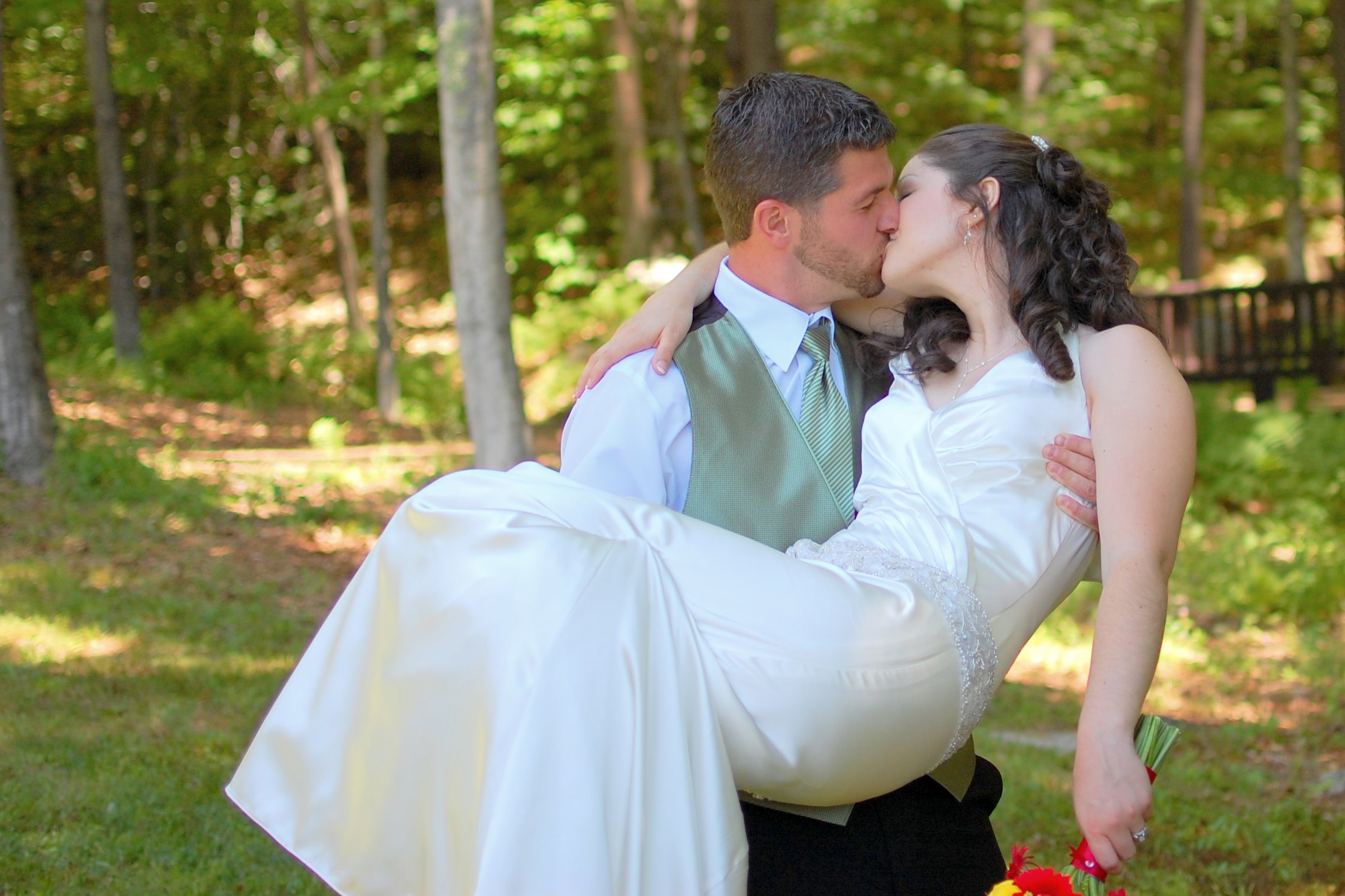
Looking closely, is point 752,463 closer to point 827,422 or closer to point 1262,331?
point 827,422

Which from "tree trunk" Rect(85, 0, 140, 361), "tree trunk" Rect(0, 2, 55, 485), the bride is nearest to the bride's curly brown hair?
the bride

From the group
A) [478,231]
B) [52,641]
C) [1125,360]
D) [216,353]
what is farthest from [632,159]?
[1125,360]

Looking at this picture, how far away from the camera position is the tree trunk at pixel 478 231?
8.33 meters

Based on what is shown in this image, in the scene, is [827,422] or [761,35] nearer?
[827,422]

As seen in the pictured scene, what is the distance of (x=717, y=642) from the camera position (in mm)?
1932

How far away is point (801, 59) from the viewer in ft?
64.2

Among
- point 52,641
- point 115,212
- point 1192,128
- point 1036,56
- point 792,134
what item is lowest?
point 52,641

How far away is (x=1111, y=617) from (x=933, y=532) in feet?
1.11

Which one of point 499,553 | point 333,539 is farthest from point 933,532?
point 333,539

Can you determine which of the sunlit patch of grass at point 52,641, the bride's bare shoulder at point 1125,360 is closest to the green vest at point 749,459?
the bride's bare shoulder at point 1125,360

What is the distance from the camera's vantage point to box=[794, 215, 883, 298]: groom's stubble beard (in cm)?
261

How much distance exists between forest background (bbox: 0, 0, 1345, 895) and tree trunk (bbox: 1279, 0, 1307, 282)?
58 mm

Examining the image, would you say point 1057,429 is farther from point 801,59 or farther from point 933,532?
point 801,59

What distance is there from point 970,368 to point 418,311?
2068 centimetres
